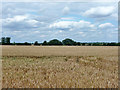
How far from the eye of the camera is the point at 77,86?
19.0 feet

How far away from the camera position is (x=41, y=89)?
5570 mm

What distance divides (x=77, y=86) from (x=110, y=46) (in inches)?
1051

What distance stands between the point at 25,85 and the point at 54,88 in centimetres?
123

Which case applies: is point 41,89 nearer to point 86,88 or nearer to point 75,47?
point 86,88

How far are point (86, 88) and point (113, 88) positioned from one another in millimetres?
1085

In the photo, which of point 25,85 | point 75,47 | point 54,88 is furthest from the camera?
point 75,47

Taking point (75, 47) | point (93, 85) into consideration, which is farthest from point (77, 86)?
point (75, 47)

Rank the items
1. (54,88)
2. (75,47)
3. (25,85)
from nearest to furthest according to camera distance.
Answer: (54,88) < (25,85) < (75,47)

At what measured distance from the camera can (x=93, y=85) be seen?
5.98 metres

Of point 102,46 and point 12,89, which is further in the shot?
point 102,46

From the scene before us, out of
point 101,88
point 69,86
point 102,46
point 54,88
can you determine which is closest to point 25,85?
point 54,88

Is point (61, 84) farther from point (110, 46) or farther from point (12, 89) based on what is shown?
point (110, 46)

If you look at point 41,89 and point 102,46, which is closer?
point 41,89

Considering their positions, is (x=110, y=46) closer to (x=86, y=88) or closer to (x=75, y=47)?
(x=75, y=47)
